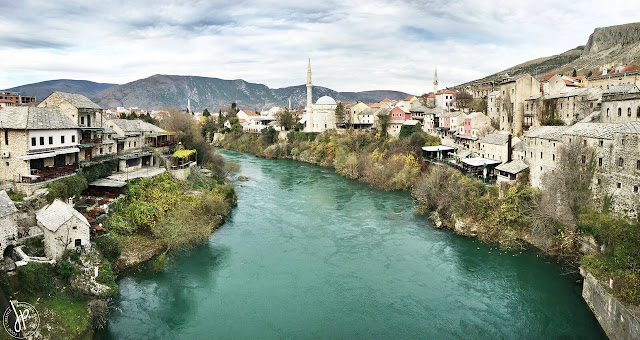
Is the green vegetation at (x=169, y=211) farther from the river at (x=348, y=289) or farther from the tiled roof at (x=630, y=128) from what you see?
the tiled roof at (x=630, y=128)

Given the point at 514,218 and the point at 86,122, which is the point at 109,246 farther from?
the point at 514,218

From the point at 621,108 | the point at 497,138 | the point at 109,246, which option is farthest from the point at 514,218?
the point at 109,246

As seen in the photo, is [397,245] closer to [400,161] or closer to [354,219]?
[354,219]

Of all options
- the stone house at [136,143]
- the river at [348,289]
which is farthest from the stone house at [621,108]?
the stone house at [136,143]

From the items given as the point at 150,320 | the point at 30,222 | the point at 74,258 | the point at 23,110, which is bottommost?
the point at 150,320

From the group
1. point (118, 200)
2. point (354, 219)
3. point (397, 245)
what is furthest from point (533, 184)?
point (118, 200)

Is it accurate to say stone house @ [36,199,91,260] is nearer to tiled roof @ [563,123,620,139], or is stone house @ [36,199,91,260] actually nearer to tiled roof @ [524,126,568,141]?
tiled roof @ [563,123,620,139]
